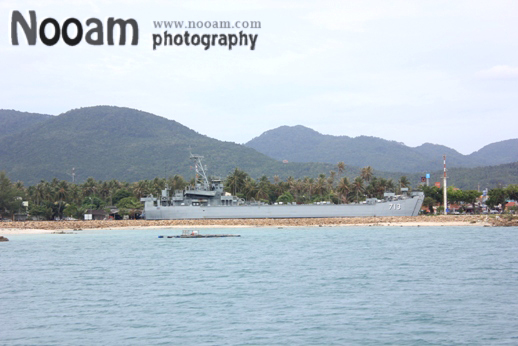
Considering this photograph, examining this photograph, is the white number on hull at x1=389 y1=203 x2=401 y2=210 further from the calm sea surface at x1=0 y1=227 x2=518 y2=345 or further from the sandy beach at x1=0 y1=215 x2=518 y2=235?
the calm sea surface at x1=0 y1=227 x2=518 y2=345

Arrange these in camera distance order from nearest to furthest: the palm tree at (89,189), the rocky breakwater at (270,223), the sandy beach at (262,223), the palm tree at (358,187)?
the sandy beach at (262,223), the rocky breakwater at (270,223), the palm tree at (358,187), the palm tree at (89,189)

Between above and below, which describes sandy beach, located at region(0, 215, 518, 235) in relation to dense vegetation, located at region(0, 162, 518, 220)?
below

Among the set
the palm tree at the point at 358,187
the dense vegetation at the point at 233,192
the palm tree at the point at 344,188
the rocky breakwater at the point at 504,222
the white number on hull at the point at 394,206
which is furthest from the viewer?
the palm tree at the point at 344,188

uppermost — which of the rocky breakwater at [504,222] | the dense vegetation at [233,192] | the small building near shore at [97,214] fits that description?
the dense vegetation at [233,192]

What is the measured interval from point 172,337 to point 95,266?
58.9 feet

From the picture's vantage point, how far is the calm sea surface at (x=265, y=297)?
17125mm

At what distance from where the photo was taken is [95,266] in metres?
33.6

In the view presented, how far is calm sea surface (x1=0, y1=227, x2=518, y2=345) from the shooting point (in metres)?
17.1

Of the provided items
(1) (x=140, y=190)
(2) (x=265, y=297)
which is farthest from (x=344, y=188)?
(2) (x=265, y=297)

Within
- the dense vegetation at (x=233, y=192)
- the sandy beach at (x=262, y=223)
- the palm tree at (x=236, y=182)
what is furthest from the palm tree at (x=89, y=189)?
the sandy beach at (x=262, y=223)

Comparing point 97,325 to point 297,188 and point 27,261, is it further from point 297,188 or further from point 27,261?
point 297,188

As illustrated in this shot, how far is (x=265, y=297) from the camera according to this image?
74.9 ft

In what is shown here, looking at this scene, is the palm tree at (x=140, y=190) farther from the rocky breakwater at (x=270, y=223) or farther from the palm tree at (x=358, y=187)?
the palm tree at (x=358, y=187)

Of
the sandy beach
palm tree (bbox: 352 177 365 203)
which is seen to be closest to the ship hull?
the sandy beach
